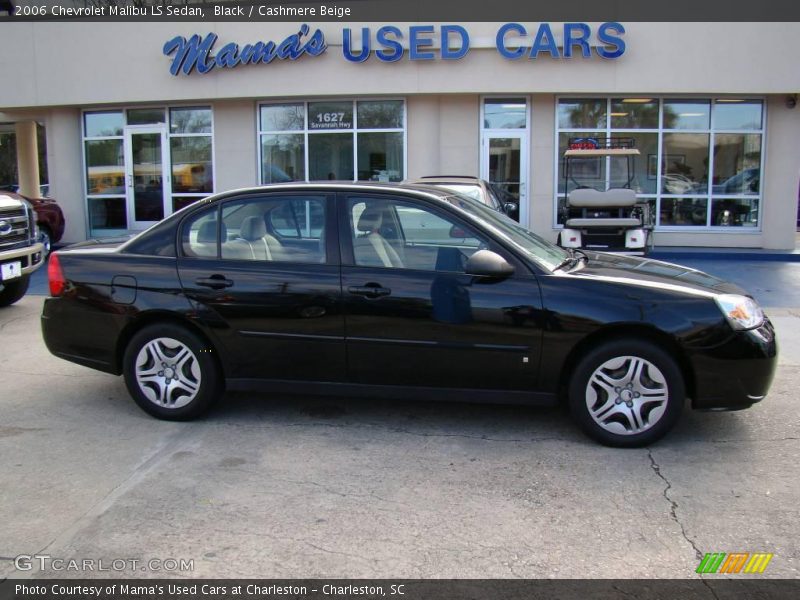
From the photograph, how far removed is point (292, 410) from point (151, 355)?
3.51 feet

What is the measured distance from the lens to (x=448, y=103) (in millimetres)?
15062

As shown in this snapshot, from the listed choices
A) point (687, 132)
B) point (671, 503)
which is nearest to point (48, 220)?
point (687, 132)

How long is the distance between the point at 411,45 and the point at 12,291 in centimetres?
865

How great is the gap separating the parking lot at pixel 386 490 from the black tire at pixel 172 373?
0.47ft

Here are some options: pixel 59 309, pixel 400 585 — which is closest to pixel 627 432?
pixel 400 585

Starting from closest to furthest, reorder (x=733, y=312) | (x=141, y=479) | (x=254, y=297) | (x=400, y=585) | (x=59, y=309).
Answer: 1. (x=400, y=585)
2. (x=141, y=479)
3. (x=733, y=312)
4. (x=254, y=297)
5. (x=59, y=309)

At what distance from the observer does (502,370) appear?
460 centimetres

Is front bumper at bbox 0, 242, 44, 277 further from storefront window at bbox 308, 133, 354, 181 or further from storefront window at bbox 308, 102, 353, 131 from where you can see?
storefront window at bbox 308, 102, 353, 131

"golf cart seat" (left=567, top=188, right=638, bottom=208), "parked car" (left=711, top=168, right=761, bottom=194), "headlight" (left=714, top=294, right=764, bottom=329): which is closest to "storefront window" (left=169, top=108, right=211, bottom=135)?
"golf cart seat" (left=567, top=188, right=638, bottom=208)

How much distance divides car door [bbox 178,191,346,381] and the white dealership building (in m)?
9.90

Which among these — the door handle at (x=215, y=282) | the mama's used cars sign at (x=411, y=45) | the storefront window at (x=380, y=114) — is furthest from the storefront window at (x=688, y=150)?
the door handle at (x=215, y=282)

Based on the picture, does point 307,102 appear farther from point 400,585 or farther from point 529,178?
point 400,585

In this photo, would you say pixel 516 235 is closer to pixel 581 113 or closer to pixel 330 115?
pixel 581 113

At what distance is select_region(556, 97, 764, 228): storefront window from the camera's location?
15.0 metres
